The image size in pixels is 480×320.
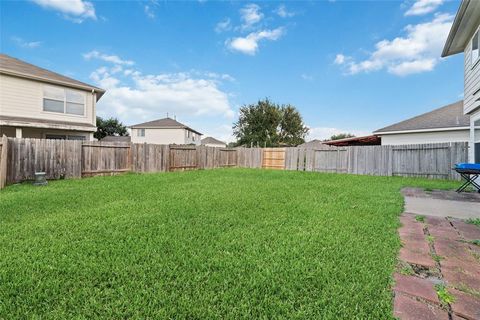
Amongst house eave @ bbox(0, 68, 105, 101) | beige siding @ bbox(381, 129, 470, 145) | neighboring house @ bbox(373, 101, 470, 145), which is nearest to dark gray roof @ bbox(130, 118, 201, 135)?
house eave @ bbox(0, 68, 105, 101)

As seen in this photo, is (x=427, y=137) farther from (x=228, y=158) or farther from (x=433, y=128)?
(x=228, y=158)

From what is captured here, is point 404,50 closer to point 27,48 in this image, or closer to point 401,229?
point 401,229

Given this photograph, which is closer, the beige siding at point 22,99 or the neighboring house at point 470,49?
the neighboring house at point 470,49

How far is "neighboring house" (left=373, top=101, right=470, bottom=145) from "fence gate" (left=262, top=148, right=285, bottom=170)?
5932 mm

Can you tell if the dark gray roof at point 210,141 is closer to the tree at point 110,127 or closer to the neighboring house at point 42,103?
the tree at point 110,127

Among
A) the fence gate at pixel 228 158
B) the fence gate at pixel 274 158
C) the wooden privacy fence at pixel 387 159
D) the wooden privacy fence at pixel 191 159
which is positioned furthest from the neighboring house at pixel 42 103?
the wooden privacy fence at pixel 387 159

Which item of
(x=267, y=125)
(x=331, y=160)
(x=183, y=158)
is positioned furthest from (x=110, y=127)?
(x=331, y=160)

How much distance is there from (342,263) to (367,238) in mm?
854

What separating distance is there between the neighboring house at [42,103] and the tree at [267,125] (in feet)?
67.8

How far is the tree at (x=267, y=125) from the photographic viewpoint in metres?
32.2

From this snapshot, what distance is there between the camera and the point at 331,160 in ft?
43.9

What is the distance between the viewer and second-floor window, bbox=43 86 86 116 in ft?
41.4

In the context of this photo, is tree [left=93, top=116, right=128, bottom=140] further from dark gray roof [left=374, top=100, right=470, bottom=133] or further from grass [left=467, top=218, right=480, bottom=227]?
grass [left=467, top=218, right=480, bottom=227]

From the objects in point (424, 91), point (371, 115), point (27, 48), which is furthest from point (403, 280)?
point (371, 115)
